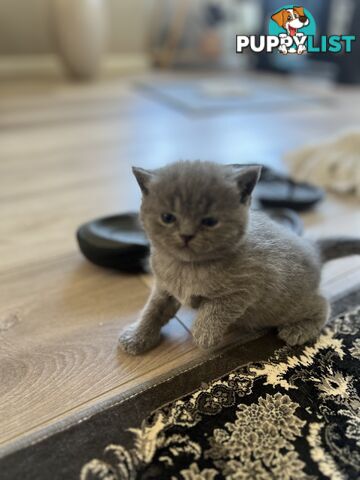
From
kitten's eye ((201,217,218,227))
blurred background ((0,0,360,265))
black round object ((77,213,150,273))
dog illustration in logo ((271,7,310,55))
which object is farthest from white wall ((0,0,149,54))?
kitten's eye ((201,217,218,227))

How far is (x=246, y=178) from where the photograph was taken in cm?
64

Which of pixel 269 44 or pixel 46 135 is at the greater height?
pixel 269 44

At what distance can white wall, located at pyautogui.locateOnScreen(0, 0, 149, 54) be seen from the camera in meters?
3.07

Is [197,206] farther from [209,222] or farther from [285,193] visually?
[285,193]

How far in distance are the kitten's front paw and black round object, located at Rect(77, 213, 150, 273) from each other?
222mm

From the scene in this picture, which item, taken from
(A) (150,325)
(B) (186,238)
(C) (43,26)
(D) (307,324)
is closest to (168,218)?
(B) (186,238)

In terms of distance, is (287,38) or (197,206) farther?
(287,38)

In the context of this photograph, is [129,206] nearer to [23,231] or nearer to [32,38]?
[23,231]

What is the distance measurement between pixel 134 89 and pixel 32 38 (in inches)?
36.6

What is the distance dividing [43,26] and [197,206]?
10.3 feet

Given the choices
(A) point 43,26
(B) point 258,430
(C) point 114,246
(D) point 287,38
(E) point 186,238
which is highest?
(A) point 43,26

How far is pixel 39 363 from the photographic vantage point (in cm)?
77

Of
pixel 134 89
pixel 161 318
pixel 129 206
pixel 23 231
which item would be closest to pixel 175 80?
pixel 134 89

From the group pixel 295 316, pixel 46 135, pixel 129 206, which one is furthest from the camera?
pixel 46 135
